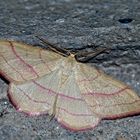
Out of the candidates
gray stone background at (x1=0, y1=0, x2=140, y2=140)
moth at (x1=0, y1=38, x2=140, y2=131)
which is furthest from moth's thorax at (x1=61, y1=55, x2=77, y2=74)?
gray stone background at (x1=0, y1=0, x2=140, y2=140)

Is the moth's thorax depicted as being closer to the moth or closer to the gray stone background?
the moth

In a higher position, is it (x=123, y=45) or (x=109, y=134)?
(x=123, y=45)

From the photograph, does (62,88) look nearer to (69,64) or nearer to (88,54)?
(69,64)

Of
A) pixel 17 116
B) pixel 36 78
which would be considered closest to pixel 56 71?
pixel 36 78

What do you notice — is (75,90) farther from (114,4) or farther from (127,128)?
(114,4)

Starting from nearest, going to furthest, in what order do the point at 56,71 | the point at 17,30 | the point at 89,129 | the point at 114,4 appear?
the point at 89,129 → the point at 56,71 → the point at 17,30 → the point at 114,4
